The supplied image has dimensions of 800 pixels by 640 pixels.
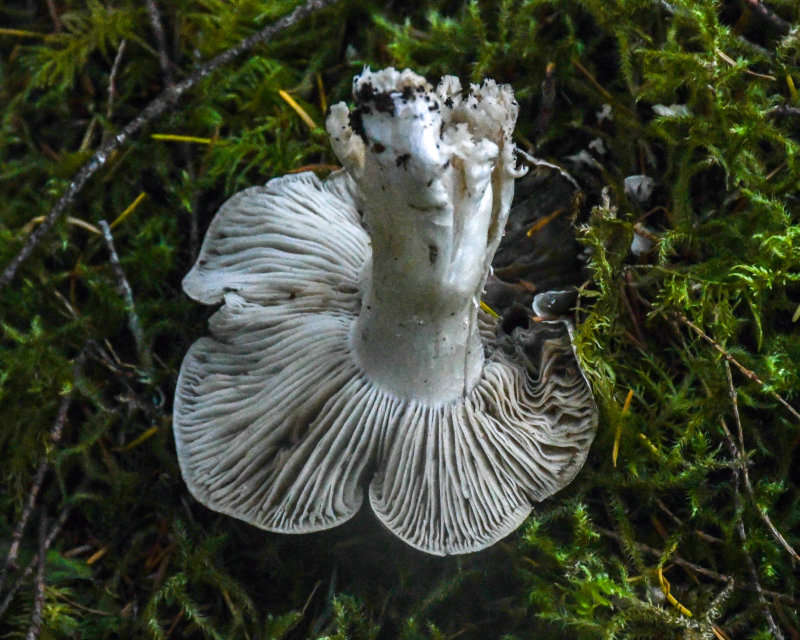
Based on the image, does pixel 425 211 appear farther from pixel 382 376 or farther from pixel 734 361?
pixel 734 361

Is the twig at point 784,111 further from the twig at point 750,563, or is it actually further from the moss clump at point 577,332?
the twig at point 750,563

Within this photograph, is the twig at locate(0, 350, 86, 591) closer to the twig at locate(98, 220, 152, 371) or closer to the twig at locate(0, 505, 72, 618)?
the twig at locate(0, 505, 72, 618)

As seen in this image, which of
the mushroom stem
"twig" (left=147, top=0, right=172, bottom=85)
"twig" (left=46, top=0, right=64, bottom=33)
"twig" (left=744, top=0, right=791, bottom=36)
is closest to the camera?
the mushroom stem

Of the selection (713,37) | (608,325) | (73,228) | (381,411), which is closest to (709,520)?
(608,325)

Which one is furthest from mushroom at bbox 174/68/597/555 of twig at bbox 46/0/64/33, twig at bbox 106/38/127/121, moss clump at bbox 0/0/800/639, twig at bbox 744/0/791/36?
twig at bbox 46/0/64/33

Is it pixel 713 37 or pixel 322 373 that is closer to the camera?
pixel 322 373

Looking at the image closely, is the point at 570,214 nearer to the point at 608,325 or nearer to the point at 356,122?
the point at 608,325

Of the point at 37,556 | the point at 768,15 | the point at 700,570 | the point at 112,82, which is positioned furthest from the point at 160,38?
the point at 700,570
